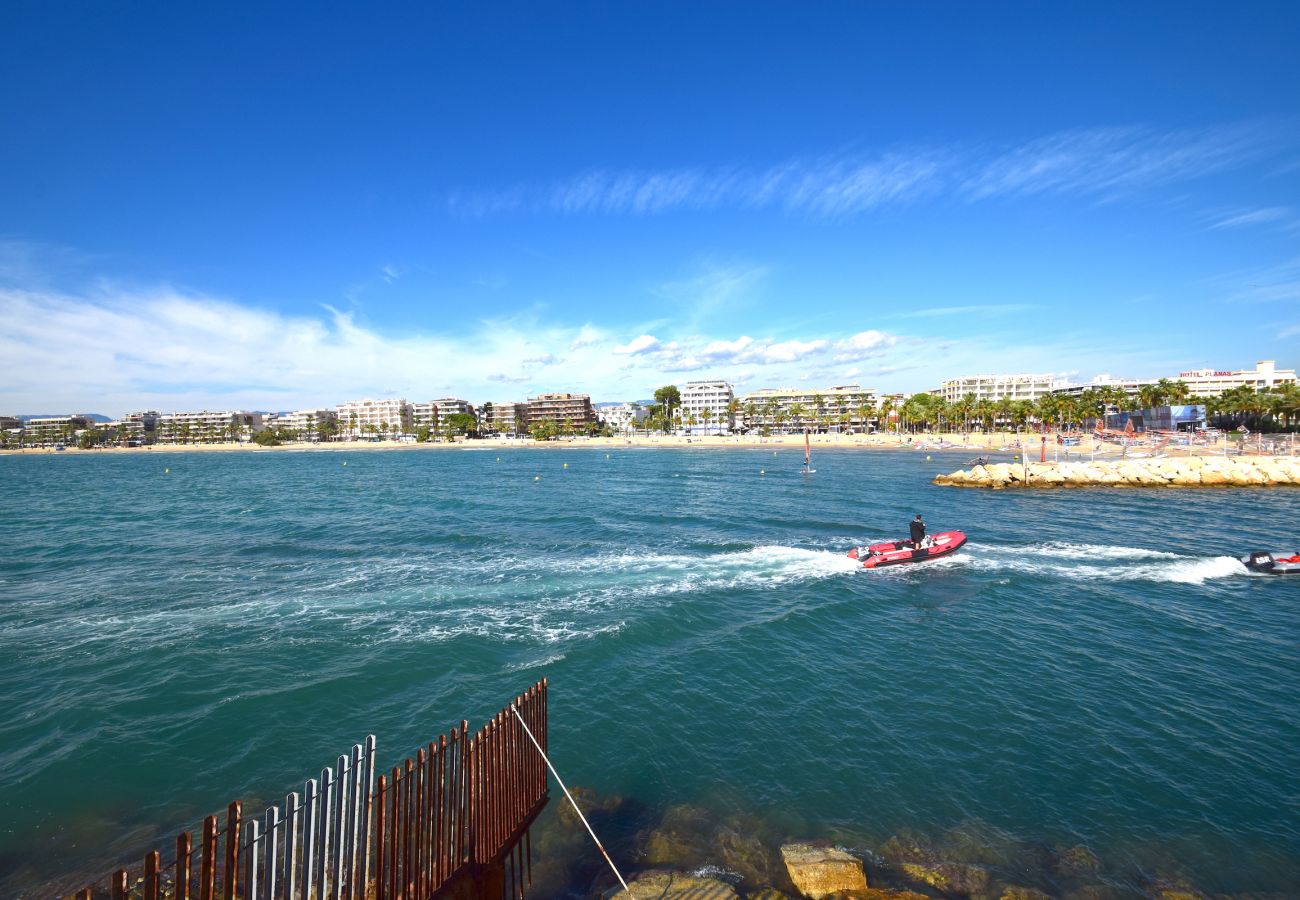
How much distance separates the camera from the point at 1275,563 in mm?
26766

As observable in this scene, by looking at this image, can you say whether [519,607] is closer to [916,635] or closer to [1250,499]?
[916,635]

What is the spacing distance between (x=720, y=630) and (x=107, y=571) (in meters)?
28.8

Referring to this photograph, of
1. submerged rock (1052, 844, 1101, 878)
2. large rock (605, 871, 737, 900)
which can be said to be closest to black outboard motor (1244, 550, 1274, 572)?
Result: submerged rock (1052, 844, 1101, 878)

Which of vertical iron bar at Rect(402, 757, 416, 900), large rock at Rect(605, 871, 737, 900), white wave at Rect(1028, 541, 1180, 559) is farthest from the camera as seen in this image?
white wave at Rect(1028, 541, 1180, 559)

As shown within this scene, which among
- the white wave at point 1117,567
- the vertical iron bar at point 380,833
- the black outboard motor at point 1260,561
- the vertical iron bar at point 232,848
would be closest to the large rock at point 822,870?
the vertical iron bar at point 380,833

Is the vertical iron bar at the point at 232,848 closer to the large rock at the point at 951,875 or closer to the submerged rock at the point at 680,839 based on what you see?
the submerged rock at the point at 680,839

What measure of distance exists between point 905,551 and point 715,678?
1571 cm

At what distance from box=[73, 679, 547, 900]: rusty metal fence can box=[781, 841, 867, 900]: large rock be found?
4103 millimetres

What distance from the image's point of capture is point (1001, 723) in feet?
47.2

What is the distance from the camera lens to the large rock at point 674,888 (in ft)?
29.1

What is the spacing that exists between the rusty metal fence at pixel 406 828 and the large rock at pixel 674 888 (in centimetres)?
162

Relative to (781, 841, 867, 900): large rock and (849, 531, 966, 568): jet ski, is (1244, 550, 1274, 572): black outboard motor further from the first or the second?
(781, 841, 867, 900): large rock

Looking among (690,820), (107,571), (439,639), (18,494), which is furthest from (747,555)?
(18,494)

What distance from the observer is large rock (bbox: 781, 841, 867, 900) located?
9.27 meters
